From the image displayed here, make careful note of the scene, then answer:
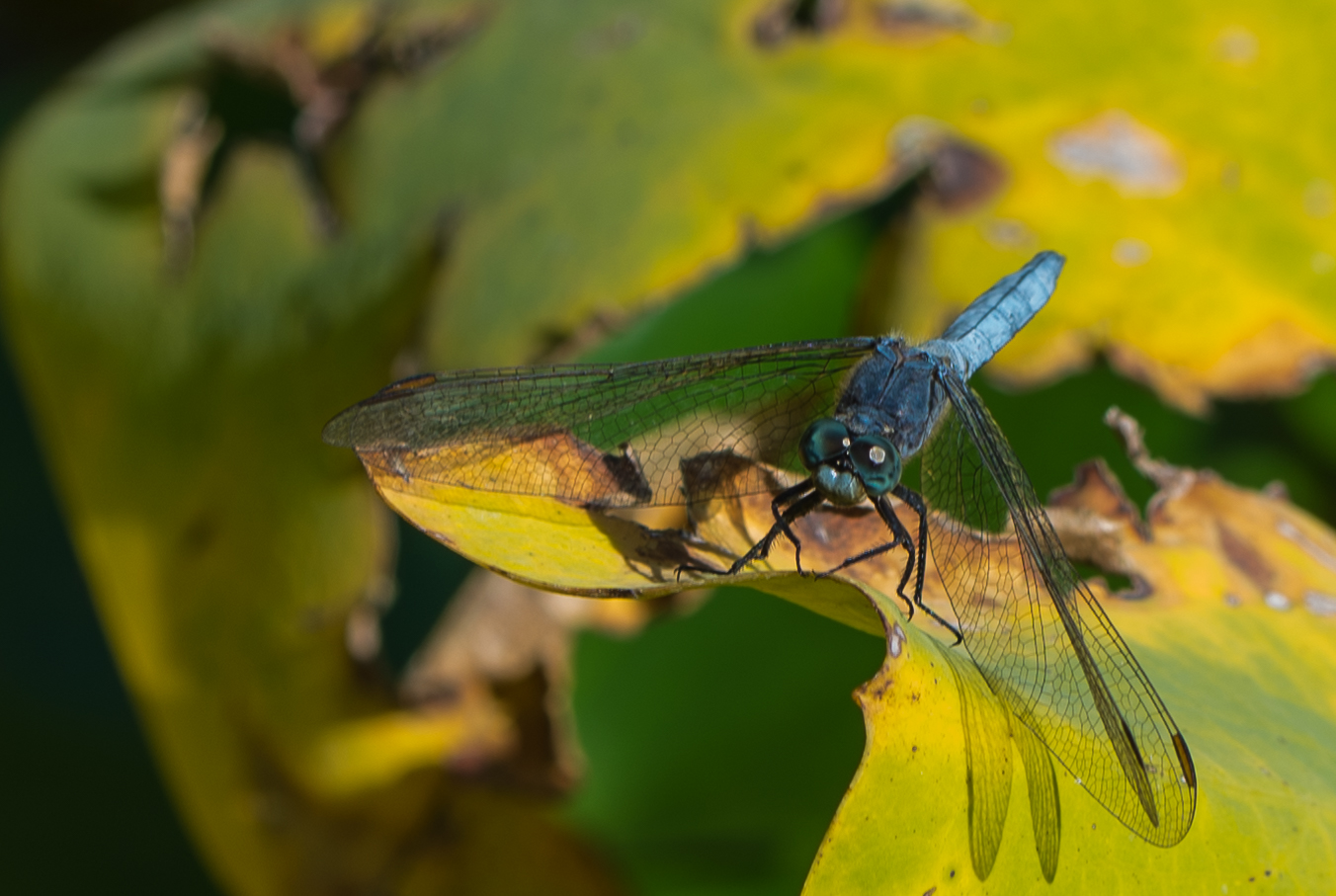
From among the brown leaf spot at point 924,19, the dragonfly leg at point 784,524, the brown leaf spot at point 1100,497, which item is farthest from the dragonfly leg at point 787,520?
the brown leaf spot at point 924,19

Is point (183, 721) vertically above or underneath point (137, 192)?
underneath

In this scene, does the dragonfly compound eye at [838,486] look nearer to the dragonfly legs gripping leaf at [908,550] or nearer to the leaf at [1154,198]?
the dragonfly legs gripping leaf at [908,550]

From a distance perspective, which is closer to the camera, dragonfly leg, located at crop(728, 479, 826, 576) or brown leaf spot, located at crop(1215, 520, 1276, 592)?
dragonfly leg, located at crop(728, 479, 826, 576)

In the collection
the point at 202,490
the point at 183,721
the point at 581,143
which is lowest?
the point at 183,721

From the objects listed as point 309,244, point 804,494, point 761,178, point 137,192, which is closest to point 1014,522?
point 804,494

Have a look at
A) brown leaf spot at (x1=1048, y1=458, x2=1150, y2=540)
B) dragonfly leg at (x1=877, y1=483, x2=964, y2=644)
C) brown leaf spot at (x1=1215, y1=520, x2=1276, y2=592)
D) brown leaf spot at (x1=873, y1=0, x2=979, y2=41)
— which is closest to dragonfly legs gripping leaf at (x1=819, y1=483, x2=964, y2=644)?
dragonfly leg at (x1=877, y1=483, x2=964, y2=644)

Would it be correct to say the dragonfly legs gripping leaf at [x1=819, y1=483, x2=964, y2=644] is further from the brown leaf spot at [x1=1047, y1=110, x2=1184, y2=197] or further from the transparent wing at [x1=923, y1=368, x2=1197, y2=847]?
the brown leaf spot at [x1=1047, y1=110, x2=1184, y2=197]

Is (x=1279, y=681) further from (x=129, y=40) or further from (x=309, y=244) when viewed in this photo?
(x=129, y=40)

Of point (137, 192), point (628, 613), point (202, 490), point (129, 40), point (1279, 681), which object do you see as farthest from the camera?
point (129, 40)
